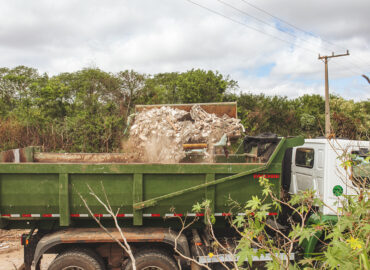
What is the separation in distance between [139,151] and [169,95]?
14.1m

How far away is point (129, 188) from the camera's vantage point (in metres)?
4.07

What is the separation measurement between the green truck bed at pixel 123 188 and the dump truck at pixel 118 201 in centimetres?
1

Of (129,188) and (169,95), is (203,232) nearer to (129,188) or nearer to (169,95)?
(129,188)

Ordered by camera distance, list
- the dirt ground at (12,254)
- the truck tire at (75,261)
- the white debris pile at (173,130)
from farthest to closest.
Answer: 1. the white debris pile at (173,130)
2. the dirt ground at (12,254)
3. the truck tire at (75,261)

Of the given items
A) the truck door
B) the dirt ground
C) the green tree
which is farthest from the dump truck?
the green tree

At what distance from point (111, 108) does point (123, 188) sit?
1154 centimetres

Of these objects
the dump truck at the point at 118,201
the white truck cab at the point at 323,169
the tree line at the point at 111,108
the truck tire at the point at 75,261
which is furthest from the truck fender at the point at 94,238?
the tree line at the point at 111,108

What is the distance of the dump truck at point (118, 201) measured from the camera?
3996mm

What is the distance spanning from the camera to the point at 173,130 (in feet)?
21.5

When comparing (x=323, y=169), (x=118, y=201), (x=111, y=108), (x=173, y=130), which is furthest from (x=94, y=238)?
(x=111, y=108)

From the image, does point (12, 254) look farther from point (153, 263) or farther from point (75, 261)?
point (153, 263)

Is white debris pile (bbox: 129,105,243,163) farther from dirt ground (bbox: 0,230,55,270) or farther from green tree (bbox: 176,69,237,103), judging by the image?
green tree (bbox: 176,69,237,103)

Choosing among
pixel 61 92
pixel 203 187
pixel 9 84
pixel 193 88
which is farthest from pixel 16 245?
pixel 9 84

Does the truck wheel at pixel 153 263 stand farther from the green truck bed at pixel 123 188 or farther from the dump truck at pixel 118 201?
the green truck bed at pixel 123 188
